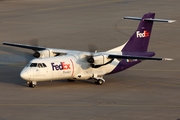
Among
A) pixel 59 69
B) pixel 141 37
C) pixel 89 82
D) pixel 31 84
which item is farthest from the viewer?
pixel 141 37

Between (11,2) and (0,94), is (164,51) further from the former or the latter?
(11,2)

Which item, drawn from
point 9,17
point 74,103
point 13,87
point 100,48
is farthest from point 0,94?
point 9,17

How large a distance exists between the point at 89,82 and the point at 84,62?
1.86 m

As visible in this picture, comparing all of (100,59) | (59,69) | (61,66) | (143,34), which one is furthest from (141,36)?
(59,69)

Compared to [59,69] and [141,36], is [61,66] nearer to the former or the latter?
[59,69]

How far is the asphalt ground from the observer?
33781 mm

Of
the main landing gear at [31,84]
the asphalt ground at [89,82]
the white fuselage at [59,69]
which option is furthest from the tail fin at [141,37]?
the main landing gear at [31,84]

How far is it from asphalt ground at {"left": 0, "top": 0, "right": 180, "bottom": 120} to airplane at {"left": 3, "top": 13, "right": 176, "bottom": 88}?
76cm

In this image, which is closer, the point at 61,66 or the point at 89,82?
the point at 61,66

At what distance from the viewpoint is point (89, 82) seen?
1612 inches

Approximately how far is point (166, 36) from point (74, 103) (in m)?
25.0

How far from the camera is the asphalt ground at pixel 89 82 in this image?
3378 cm

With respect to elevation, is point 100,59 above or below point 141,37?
below

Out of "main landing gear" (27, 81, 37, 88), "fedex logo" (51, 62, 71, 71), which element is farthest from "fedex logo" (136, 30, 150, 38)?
"main landing gear" (27, 81, 37, 88)
